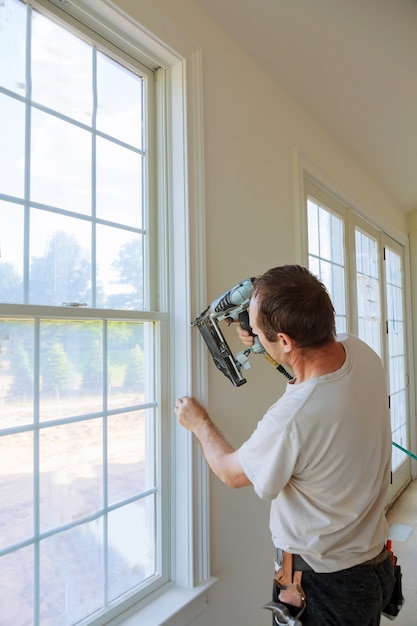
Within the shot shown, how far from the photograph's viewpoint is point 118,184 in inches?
49.6

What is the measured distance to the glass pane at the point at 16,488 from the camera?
3.11ft

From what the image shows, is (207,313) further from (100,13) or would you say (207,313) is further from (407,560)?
(407,560)

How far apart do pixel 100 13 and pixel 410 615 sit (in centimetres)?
298

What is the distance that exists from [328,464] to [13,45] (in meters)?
1.27

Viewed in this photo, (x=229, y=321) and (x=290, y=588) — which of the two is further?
(x=229, y=321)

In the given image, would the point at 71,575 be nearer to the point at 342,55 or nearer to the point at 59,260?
the point at 59,260

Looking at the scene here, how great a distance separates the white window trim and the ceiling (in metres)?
0.31

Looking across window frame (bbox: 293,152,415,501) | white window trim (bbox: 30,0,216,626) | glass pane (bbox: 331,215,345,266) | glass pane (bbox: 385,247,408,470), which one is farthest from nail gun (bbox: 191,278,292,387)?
glass pane (bbox: 385,247,408,470)

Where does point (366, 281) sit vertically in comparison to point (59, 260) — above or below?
above

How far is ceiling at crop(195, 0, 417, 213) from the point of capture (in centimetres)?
157

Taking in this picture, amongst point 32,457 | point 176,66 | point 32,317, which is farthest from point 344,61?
point 32,457

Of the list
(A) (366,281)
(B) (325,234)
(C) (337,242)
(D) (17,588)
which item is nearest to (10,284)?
(D) (17,588)

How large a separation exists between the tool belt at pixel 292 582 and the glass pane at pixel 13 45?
1.29m

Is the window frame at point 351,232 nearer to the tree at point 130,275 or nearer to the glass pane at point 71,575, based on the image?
the tree at point 130,275
